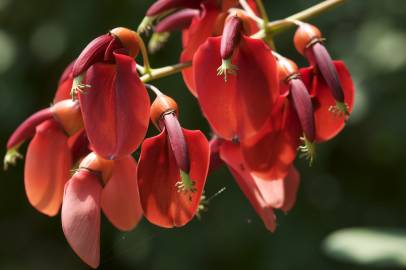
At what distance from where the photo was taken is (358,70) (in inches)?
82.6

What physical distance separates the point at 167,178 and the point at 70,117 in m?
0.20

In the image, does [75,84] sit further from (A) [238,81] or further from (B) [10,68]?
(B) [10,68]

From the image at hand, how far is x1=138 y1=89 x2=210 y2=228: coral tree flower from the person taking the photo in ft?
3.71

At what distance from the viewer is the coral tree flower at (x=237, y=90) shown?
114cm

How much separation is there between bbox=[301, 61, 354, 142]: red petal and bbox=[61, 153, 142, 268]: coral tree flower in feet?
0.98

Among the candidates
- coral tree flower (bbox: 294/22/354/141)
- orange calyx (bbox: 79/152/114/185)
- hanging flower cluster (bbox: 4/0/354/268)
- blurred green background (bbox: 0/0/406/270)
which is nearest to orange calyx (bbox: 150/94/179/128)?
hanging flower cluster (bbox: 4/0/354/268)

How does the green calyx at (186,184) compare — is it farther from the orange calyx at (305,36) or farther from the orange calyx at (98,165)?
the orange calyx at (305,36)

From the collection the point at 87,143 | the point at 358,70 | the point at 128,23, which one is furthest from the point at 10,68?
the point at 87,143

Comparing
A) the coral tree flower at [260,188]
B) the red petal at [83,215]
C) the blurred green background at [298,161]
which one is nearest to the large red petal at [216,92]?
the coral tree flower at [260,188]

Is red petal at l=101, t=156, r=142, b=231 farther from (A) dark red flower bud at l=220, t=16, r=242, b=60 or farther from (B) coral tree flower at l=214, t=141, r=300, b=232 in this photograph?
(A) dark red flower bud at l=220, t=16, r=242, b=60

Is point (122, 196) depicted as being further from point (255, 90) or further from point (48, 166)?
point (255, 90)

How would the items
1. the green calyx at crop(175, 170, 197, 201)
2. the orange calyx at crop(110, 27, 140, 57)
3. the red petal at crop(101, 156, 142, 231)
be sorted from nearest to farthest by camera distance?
the green calyx at crop(175, 170, 197, 201) → the orange calyx at crop(110, 27, 140, 57) → the red petal at crop(101, 156, 142, 231)

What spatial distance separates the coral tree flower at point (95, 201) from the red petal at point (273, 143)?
208 mm

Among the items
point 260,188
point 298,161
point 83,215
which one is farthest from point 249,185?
point 298,161
